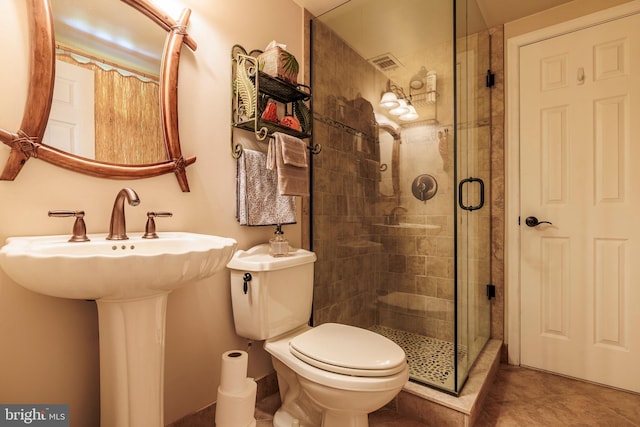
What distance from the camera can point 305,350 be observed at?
129 cm

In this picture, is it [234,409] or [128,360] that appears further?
[234,409]

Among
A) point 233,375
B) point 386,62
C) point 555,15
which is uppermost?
point 555,15

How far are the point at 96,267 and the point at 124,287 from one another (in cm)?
9

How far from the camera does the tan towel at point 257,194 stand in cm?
155

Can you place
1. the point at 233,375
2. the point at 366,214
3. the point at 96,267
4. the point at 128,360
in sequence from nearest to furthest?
1. the point at 96,267
2. the point at 128,360
3. the point at 233,375
4. the point at 366,214

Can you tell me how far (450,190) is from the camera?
1691mm

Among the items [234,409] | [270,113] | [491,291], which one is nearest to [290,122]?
[270,113]

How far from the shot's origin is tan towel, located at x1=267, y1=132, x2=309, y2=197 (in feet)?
5.13

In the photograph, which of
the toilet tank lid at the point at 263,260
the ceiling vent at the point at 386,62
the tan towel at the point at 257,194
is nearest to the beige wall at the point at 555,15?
the ceiling vent at the point at 386,62

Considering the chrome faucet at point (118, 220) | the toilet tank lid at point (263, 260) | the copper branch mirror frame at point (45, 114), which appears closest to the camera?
the copper branch mirror frame at point (45, 114)

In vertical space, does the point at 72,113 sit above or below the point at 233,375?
above

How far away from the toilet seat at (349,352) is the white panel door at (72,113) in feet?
3.49

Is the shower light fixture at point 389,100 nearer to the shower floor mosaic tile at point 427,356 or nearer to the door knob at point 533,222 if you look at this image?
the door knob at point 533,222

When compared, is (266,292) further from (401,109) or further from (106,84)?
(401,109)
